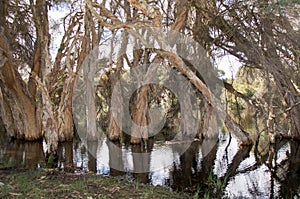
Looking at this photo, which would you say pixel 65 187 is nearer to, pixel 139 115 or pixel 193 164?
pixel 193 164

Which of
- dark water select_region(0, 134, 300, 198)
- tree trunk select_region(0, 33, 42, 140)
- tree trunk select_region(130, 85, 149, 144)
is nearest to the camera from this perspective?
dark water select_region(0, 134, 300, 198)

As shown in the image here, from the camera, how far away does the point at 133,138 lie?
14711 mm

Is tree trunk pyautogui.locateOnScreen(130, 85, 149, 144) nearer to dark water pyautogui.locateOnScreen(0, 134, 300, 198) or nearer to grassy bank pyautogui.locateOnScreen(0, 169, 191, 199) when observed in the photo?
dark water pyautogui.locateOnScreen(0, 134, 300, 198)

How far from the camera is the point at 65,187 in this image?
506 cm

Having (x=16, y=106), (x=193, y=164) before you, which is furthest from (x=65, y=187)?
(x=16, y=106)

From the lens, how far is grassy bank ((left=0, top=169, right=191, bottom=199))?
4.69 metres

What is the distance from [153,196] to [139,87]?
9.67 meters

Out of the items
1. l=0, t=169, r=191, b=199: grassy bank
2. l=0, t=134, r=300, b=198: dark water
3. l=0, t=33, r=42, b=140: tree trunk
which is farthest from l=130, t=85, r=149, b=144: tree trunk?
l=0, t=169, r=191, b=199: grassy bank

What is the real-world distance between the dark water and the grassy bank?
1510 millimetres

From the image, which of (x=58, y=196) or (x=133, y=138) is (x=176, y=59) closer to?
(x=58, y=196)

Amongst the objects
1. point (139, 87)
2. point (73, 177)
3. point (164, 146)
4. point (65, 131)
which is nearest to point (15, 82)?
point (65, 131)

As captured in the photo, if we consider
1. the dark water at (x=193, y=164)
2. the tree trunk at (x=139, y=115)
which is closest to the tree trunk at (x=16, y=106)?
the dark water at (x=193, y=164)

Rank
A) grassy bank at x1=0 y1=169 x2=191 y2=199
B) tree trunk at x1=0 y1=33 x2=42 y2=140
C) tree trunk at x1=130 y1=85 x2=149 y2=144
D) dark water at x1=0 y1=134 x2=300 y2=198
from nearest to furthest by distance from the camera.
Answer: grassy bank at x1=0 y1=169 x2=191 y2=199, dark water at x1=0 y1=134 x2=300 y2=198, tree trunk at x1=0 y1=33 x2=42 y2=140, tree trunk at x1=130 y1=85 x2=149 y2=144

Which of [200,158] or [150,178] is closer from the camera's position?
[150,178]
